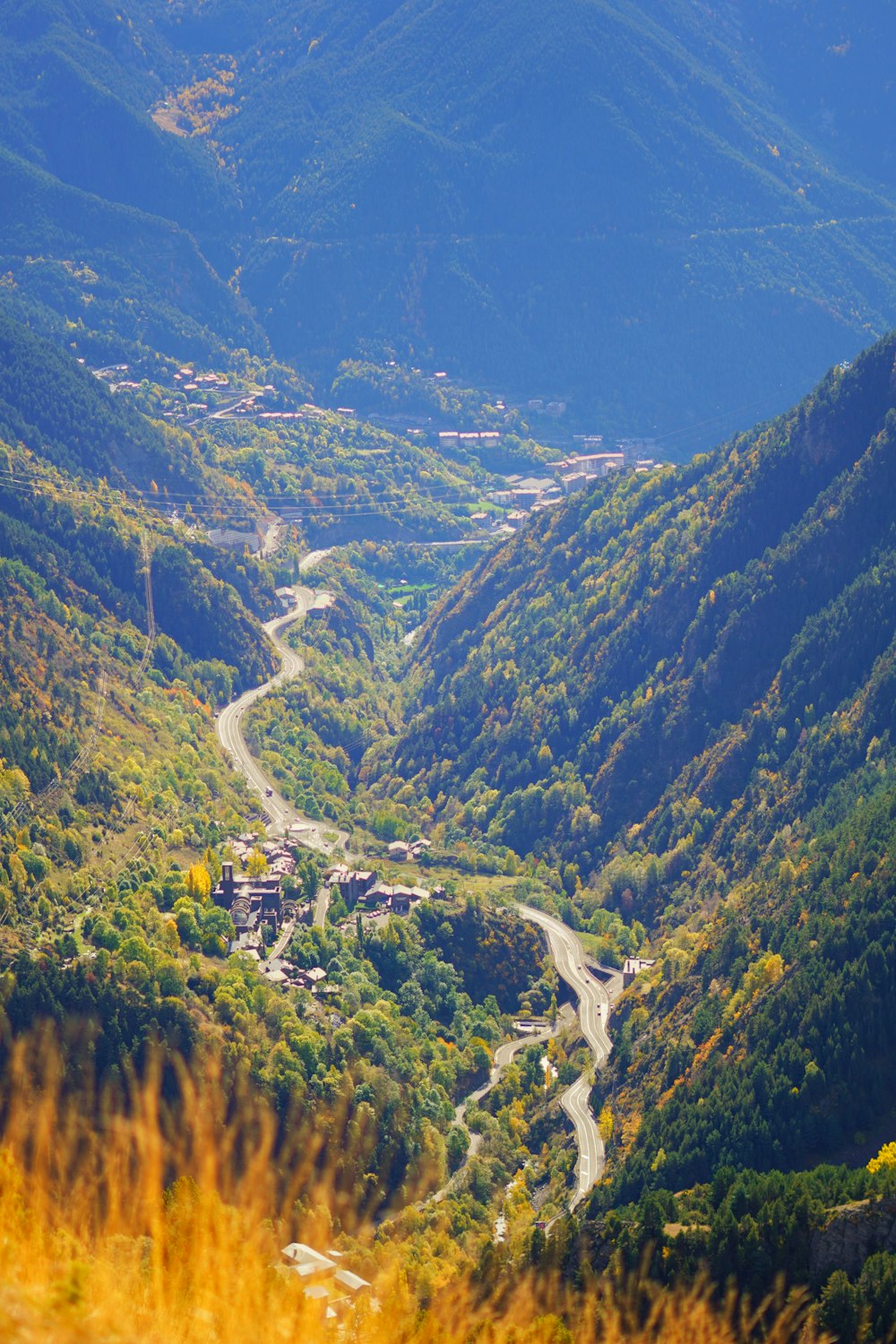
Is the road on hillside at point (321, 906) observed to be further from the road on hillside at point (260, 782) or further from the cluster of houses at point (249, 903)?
the road on hillside at point (260, 782)

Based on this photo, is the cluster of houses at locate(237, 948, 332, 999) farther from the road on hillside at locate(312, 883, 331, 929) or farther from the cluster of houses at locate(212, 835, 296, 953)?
the road on hillside at locate(312, 883, 331, 929)

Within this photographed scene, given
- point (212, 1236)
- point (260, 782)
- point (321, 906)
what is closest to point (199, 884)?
point (321, 906)

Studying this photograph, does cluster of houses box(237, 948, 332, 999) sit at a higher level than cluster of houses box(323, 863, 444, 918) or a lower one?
lower

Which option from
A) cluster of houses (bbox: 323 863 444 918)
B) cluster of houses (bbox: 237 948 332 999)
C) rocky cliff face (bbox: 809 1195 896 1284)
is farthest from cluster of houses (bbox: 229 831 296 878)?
rocky cliff face (bbox: 809 1195 896 1284)

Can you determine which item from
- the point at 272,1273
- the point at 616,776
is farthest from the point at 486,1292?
the point at 616,776

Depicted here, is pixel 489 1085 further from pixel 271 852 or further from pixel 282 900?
pixel 271 852

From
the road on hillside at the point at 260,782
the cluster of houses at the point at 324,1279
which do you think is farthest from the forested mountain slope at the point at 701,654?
the cluster of houses at the point at 324,1279
